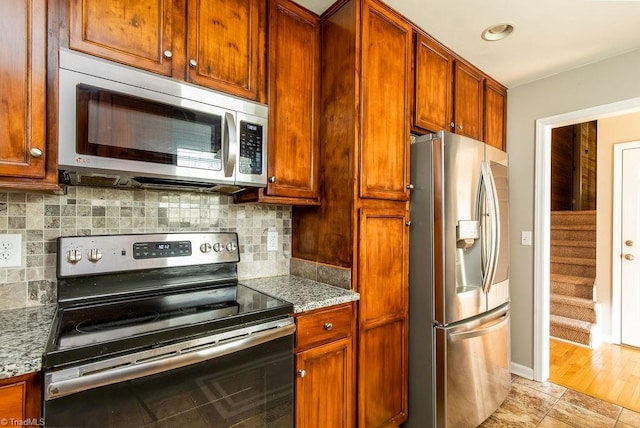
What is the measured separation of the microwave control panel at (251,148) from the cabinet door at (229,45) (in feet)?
0.52

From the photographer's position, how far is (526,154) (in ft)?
8.74

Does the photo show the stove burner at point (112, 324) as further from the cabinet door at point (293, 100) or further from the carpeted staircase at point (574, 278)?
the carpeted staircase at point (574, 278)

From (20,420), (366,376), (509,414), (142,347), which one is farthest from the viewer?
(509,414)

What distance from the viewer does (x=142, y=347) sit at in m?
0.99

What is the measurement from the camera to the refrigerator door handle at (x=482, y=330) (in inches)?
70.5

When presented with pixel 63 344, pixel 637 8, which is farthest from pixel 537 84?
pixel 63 344

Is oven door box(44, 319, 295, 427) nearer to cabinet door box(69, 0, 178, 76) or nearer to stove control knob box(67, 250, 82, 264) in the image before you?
stove control knob box(67, 250, 82, 264)

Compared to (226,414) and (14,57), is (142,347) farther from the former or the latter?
(14,57)

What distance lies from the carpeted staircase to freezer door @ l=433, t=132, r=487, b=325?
2.26 meters

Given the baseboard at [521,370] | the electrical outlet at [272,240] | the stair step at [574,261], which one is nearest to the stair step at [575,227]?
the stair step at [574,261]

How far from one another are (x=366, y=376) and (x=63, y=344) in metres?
1.33

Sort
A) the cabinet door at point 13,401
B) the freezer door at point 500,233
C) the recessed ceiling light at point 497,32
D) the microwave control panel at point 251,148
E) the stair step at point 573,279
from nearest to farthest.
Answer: the cabinet door at point 13,401, the microwave control panel at point 251,148, the recessed ceiling light at point 497,32, the freezer door at point 500,233, the stair step at point 573,279

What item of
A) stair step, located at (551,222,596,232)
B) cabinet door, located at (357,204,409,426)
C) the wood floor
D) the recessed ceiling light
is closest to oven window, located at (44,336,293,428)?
cabinet door, located at (357,204,409,426)

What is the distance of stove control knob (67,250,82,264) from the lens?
130 cm
